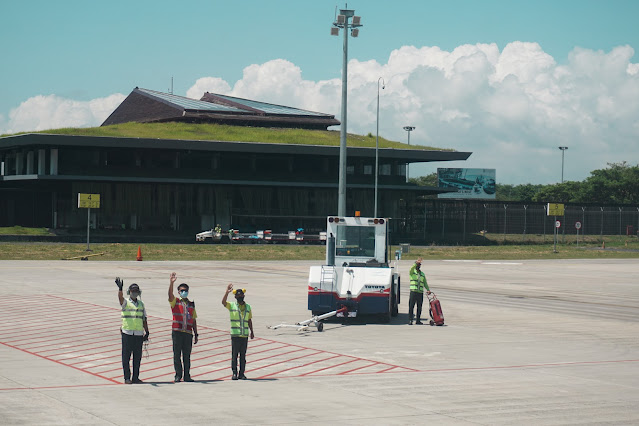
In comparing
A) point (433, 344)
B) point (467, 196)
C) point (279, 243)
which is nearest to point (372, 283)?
point (433, 344)

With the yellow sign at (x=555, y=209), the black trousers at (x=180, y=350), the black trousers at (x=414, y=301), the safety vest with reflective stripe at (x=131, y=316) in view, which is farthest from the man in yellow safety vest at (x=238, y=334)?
the yellow sign at (x=555, y=209)

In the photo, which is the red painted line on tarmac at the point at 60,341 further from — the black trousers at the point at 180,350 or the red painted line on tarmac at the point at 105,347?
the black trousers at the point at 180,350

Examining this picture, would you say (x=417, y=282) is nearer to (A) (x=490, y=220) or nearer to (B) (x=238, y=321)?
(B) (x=238, y=321)

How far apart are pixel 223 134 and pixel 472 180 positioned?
8002cm

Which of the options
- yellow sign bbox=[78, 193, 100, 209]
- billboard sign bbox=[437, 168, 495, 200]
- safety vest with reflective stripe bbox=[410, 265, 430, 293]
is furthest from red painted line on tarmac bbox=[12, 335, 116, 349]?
billboard sign bbox=[437, 168, 495, 200]

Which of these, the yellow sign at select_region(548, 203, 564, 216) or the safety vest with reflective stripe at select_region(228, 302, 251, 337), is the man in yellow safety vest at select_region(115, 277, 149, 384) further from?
the yellow sign at select_region(548, 203, 564, 216)

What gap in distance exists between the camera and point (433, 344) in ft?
68.1

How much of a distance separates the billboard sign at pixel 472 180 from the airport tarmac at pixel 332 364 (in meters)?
125

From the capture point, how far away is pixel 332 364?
1752cm

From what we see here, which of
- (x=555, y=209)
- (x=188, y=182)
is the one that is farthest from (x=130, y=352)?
(x=188, y=182)

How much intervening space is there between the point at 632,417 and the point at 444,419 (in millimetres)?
2877

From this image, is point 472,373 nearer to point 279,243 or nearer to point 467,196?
point 279,243

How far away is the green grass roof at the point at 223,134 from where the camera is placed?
279 feet

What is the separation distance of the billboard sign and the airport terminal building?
63997mm
